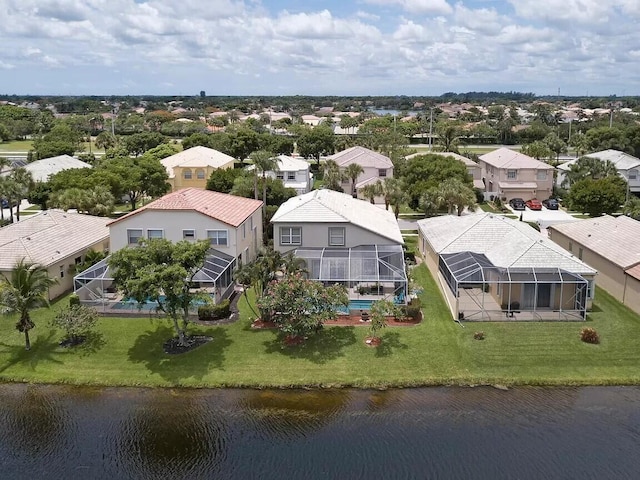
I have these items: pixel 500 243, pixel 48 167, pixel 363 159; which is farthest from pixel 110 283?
pixel 363 159

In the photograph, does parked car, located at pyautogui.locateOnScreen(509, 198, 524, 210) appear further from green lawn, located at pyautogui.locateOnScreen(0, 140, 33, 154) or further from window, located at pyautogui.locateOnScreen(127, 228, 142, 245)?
green lawn, located at pyautogui.locateOnScreen(0, 140, 33, 154)

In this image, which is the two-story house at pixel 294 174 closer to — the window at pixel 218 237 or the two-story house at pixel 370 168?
the two-story house at pixel 370 168

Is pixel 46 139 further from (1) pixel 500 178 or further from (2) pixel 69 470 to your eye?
(2) pixel 69 470

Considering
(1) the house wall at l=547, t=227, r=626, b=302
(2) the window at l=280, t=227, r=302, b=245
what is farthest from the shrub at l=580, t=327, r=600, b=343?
(2) the window at l=280, t=227, r=302, b=245

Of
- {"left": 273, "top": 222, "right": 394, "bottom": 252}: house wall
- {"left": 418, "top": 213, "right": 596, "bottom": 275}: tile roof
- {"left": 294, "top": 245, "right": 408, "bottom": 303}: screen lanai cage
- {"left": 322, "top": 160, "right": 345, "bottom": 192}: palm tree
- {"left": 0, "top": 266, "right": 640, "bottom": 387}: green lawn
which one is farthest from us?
{"left": 322, "top": 160, "right": 345, "bottom": 192}: palm tree

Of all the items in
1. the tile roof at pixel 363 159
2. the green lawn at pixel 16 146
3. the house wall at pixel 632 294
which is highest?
the tile roof at pixel 363 159

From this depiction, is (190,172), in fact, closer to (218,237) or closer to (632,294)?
(218,237)

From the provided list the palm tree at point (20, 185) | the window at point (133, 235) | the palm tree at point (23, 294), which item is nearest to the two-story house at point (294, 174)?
the palm tree at point (20, 185)
